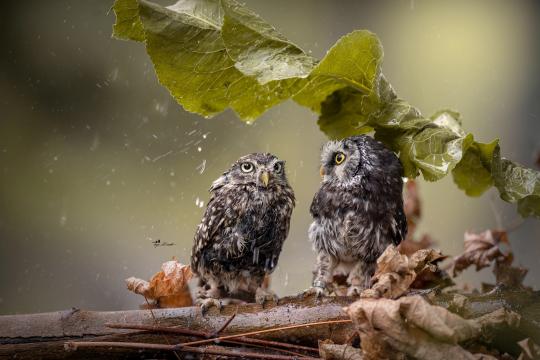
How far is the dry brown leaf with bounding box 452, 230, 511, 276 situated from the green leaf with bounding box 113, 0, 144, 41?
1785mm

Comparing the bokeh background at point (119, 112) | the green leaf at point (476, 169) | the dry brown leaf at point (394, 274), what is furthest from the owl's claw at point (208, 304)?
the bokeh background at point (119, 112)

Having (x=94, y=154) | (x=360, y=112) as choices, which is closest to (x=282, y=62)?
(x=360, y=112)

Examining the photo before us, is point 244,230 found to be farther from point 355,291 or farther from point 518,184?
point 518,184

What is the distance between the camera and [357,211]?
2.77m

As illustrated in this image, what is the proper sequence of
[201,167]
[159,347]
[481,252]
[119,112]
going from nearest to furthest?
[159,347]
[481,252]
[201,167]
[119,112]

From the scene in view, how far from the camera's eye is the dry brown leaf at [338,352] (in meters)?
2.23

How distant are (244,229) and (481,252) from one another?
46.4 inches

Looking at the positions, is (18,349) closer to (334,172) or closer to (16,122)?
(334,172)

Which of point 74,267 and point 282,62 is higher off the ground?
point 282,62

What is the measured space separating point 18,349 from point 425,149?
68.2 inches

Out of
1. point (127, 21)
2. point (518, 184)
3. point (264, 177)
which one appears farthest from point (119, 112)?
point (518, 184)

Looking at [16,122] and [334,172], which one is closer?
[334,172]

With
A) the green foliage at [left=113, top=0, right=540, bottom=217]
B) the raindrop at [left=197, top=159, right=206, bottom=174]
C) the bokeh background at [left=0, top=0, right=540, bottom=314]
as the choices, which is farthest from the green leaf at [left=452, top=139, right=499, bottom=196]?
the bokeh background at [left=0, top=0, right=540, bottom=314]

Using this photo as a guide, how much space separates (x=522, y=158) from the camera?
5.24 meters
